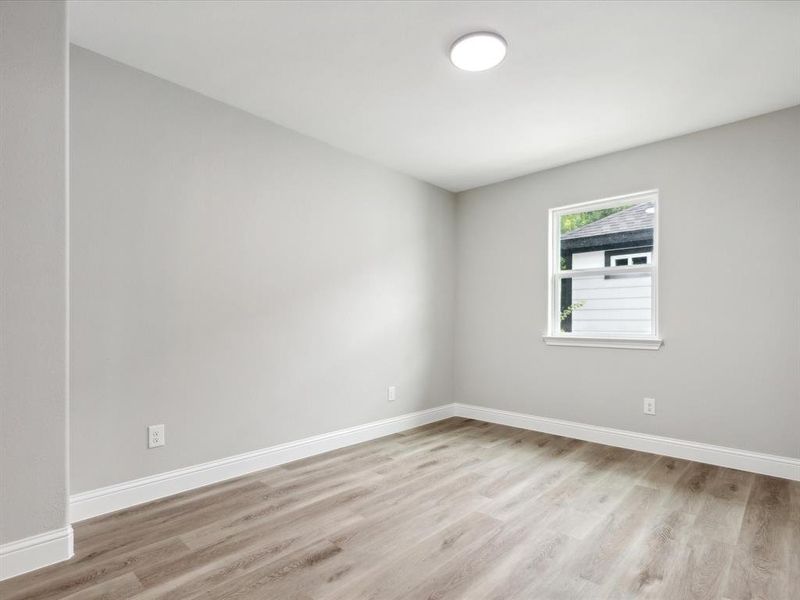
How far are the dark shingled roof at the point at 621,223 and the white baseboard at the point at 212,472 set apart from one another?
244cm

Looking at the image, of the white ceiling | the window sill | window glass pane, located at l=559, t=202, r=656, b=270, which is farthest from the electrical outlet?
window glass pane, located at l=559, t=202, r=656, b=270

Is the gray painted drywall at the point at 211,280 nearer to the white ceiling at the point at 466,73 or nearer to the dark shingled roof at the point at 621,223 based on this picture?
the white ceiling at the point at 466,73

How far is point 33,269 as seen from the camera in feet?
5.92

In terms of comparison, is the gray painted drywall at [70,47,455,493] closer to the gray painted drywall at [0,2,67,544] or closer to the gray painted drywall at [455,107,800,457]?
Result: the gray painted drywall at [0,2,67,544]

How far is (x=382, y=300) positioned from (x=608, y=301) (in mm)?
2010

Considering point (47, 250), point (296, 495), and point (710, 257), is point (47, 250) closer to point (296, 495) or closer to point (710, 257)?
point (296, 495)

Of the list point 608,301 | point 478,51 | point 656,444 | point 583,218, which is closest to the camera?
point 478,51

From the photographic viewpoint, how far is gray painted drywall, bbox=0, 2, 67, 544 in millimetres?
1735

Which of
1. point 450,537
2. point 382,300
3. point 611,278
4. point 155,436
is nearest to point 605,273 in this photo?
point 611,278

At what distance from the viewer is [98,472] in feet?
7.47

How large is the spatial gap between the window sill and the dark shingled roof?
94 cm

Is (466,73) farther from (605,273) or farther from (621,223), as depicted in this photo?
(605,273)

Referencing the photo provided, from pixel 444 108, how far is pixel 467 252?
2.00 meters

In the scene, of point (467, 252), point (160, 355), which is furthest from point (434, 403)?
point (160, 355)
